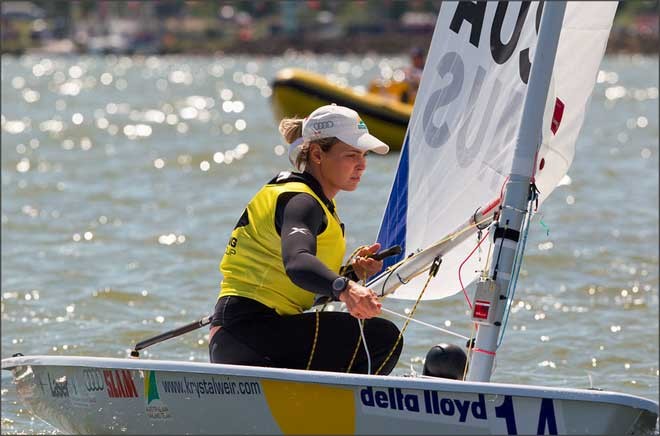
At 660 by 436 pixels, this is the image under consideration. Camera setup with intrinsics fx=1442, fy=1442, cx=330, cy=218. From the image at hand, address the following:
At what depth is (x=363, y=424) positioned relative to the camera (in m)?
3.28

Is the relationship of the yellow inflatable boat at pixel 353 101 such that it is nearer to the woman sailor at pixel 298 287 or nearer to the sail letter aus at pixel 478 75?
the sail letter aus at pixel 478 75

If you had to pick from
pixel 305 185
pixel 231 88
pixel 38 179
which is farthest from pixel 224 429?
pixel 231 88

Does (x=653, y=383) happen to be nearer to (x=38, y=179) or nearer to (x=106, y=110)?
(x=38, y=179)

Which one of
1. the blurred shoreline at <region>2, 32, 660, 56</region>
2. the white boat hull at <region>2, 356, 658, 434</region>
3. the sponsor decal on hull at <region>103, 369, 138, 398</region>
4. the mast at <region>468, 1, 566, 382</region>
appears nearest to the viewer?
the white boat hull at <region>2, 356, 658, 434</region>

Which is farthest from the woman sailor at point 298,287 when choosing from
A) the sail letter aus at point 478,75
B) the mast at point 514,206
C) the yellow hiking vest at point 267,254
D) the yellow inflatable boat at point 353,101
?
the yellow inflatable boat at point 353,101

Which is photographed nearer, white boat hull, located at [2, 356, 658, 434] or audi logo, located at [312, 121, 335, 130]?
white boat hull, located at [2, 356, 658, 434]

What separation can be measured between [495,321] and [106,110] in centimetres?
2233

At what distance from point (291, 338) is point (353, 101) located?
9682 millimetres

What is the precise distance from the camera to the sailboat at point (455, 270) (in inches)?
124

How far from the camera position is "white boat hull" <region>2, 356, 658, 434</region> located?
3.08 m

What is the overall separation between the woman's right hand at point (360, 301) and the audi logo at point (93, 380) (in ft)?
2.70

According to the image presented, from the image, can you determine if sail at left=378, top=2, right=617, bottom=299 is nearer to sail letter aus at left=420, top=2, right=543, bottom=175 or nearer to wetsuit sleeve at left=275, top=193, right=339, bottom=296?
sail letter aus at left=420, top=2, right=543, bottom=175

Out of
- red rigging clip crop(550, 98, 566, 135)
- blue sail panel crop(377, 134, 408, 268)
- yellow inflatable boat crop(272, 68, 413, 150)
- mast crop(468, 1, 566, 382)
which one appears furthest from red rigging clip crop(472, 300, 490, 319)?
yellow inflatable boat crop(272, 68, 413, 150)

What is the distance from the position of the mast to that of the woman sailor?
0.88ft
